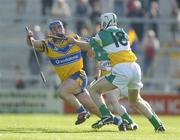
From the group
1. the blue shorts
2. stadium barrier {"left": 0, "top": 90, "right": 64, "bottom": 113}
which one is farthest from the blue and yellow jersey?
stadium barrier {"left": 0, "top": 90, "right": 64, "bottom": 113}

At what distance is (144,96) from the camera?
28.2 metres

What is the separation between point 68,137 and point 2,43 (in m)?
15.7

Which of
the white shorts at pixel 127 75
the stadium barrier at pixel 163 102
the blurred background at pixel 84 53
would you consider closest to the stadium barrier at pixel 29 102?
the blurred background at pixel 84 53

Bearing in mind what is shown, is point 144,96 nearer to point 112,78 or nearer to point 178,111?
point 178,111

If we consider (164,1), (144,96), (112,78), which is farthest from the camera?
(164,1)

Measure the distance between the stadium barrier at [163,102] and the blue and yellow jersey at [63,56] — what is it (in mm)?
10396

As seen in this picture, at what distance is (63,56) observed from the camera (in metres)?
18.0

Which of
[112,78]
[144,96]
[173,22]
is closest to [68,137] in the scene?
[112,78]

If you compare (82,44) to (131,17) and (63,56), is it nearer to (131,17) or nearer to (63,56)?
(63,56)

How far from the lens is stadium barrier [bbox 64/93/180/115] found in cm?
2830

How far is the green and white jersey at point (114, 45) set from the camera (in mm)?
15805

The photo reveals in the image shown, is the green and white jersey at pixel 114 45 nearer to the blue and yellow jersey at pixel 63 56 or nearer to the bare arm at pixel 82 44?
the bare arm at pixel 82 44

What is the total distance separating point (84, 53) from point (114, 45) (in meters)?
12.0

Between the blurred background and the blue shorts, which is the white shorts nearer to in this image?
the blue shorts
